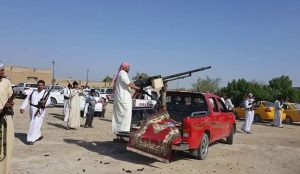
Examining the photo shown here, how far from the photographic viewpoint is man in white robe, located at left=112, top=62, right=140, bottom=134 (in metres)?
11.0

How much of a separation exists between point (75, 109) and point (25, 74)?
57095 millimetres

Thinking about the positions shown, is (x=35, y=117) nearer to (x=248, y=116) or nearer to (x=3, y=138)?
(x=3, y=138)

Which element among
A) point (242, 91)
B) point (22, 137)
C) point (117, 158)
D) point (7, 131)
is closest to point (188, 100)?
point (117, 158)

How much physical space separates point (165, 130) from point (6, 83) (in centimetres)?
416

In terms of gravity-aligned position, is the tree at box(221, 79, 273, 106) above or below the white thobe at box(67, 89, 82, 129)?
above

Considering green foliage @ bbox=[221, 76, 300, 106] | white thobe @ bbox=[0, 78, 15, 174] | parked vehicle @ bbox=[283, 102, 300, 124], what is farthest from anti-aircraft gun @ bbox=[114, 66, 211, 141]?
green foliage @ bbox=[221, 76, 300, 106]

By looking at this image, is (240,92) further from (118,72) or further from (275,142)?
(118,72)

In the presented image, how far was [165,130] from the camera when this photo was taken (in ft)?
33.6

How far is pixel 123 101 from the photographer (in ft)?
36.2

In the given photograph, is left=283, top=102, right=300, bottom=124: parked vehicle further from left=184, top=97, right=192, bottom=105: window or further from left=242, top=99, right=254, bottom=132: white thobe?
left=184, top=97, right=192, bottom=105: window

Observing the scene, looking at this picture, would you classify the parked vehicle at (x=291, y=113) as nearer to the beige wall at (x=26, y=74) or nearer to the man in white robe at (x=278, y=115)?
the man in white robe at (x=278, y=115)

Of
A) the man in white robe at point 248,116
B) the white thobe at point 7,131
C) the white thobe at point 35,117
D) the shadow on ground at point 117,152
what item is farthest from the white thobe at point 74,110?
the white thobe at point 7,131

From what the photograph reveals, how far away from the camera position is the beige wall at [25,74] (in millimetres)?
69625

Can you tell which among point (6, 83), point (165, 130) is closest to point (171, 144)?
point (165, 130)
